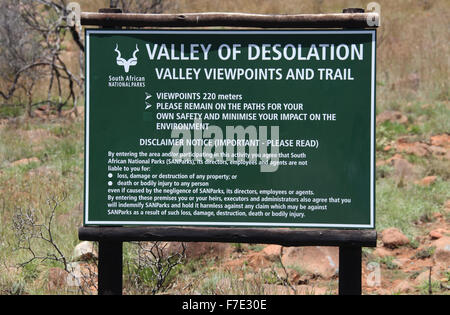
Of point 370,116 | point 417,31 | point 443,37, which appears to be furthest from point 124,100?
point 417,31

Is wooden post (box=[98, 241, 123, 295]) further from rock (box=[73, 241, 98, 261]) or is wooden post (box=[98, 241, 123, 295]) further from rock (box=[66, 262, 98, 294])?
rock (box=[73, 241, 98, 261])

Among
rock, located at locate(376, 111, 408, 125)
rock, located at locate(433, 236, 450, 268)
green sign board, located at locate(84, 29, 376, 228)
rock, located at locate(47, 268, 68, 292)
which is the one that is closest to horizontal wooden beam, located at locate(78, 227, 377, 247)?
green sign board, located at locate(84, 29, 376, 228)

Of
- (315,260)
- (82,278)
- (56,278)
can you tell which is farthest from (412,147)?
(56,278)

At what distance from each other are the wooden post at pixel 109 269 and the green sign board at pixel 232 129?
0.22 meters

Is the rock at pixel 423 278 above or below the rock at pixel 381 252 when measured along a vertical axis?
below

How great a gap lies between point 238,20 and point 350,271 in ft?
6.42

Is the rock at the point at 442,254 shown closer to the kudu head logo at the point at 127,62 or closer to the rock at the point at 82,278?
the rock at the point at 82,278

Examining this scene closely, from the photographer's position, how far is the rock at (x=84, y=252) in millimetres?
5520

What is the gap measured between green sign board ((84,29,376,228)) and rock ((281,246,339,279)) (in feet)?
5.10

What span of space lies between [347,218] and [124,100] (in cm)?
180

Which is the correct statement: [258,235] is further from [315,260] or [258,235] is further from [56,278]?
[56,278]

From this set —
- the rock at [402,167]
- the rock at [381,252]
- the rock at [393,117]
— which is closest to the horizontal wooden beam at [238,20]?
the rock at [381,252]
